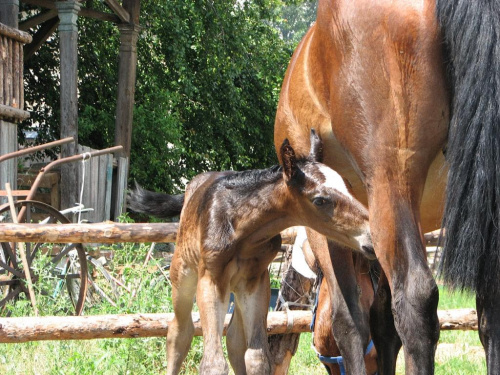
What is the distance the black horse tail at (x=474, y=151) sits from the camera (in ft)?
9.47

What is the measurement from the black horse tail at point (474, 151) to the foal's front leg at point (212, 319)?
1.36 metres

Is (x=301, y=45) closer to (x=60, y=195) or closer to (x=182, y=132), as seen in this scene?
(x=60, y=195)

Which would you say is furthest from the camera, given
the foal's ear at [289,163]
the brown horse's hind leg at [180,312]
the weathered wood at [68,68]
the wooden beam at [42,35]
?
the wooden beam at [42,35]

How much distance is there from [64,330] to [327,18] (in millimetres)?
2916

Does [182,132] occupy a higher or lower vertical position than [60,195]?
higher

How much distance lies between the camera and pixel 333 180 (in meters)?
3.76

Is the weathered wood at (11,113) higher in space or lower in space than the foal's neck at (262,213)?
higher

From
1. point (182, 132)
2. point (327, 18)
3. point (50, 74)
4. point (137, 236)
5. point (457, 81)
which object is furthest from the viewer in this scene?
point (182, 132)

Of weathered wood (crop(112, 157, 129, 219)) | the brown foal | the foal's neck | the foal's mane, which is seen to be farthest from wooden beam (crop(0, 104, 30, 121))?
the foal's neck

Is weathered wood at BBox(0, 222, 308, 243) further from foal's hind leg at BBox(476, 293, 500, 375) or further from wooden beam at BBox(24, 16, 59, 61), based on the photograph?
wooden beam at BBox(24, 16, 59, 61)

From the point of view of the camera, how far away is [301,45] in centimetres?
432

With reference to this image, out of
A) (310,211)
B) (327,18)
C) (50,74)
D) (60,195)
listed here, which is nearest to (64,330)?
(310,211)

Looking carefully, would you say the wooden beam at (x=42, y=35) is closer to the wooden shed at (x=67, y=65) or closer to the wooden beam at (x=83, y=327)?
the wooden shed at (x=67, y=65)

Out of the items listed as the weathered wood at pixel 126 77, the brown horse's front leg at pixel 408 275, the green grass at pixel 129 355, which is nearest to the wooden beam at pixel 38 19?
the weathered wood at pixel 126 77
